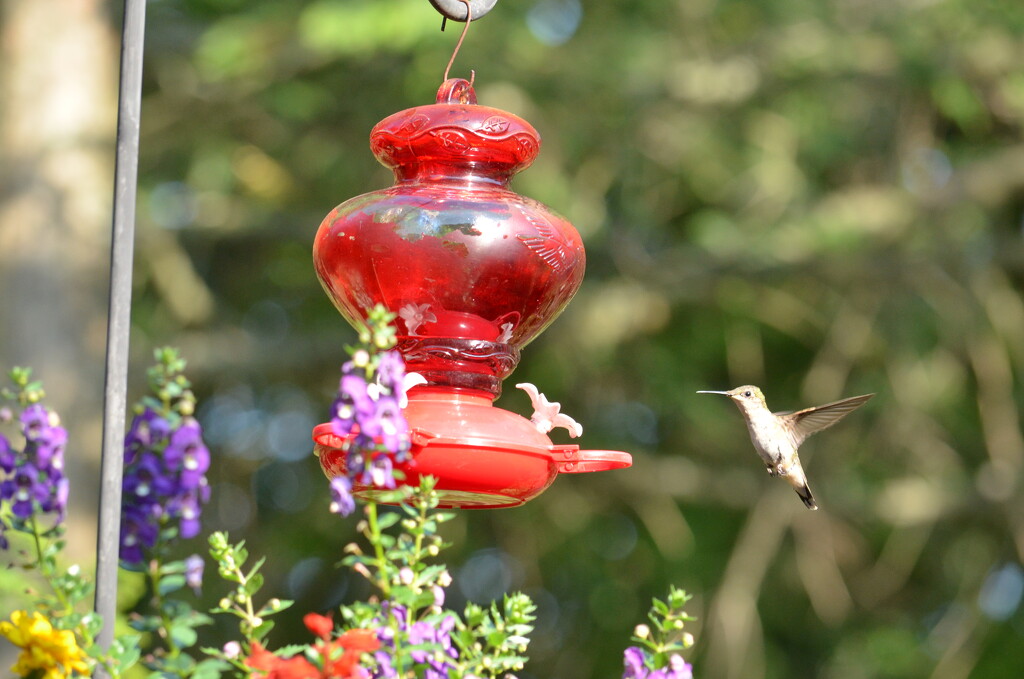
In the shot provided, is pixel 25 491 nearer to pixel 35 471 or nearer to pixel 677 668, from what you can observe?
pixel 35 471

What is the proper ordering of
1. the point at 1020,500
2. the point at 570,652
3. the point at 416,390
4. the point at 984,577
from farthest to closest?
the point at 570,652
the point at 984,577
the point at 1020,500
the point at 416,390

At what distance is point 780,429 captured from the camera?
15.5 ft

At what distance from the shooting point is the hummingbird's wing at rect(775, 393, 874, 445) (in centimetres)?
436

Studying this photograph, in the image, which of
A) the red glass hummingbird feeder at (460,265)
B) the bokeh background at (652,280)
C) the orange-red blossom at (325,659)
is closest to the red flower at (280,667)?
the orange-red blossom at (325,659)

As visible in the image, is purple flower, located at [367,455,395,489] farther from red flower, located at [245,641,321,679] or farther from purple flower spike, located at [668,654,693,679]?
purple flower spike, located at [668,654,693,679]

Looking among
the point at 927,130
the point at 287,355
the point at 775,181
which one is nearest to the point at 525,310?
the point at 287,355

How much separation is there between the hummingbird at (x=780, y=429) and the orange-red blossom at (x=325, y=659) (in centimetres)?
268

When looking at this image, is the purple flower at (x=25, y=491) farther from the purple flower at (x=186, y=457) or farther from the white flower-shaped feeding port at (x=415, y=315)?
the white flower-shaped feeding port at (x=415, y=315)

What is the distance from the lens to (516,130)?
3.34 meters

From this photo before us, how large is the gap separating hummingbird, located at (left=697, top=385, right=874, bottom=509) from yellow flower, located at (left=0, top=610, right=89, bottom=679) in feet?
9.44

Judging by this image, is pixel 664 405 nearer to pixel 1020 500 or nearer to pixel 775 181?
pixel 775 181

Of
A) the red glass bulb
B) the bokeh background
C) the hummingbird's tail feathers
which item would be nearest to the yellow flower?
the red glass bulb

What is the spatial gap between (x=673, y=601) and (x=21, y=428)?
1.06 meters

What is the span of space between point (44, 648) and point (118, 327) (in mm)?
461
